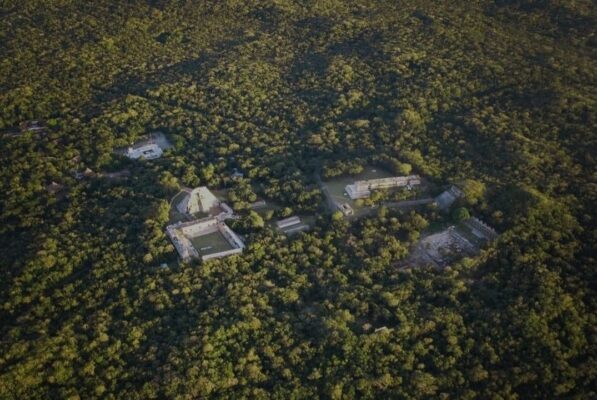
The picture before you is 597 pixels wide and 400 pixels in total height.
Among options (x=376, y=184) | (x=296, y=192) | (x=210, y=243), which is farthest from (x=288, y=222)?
(x=376, y=184)

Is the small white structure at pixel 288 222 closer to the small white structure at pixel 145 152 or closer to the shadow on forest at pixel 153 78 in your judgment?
the small white structure at pixel 145 152

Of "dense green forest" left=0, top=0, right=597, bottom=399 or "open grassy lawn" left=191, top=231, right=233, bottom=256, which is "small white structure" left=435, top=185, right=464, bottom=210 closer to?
"dense green forest" left=0, top=0, right=597, bottom=399

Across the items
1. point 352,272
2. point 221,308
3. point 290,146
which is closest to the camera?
point 221,308

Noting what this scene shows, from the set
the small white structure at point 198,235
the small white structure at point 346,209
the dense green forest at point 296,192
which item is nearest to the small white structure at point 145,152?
the dense green forest at point 296,192

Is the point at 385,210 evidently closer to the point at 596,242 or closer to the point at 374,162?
the point at 374,162

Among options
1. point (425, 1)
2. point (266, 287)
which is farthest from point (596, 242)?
point (425, 1)
